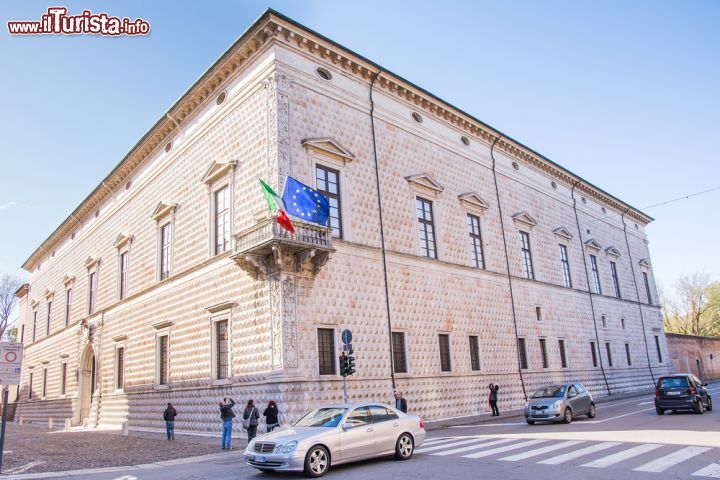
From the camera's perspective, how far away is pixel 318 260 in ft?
60.5

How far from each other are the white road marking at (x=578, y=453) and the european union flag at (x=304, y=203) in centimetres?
1037

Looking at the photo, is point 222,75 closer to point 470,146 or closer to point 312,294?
point 312,294

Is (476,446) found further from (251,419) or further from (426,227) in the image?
(426,227)

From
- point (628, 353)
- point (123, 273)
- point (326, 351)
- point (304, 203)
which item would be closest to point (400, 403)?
point (326, 351)

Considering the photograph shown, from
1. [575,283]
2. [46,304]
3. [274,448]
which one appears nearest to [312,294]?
[274,448]

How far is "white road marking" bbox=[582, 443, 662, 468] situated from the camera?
998 cm

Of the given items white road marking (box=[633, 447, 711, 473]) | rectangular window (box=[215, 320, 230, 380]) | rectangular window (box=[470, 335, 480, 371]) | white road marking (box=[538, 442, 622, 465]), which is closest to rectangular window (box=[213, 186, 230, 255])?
rectangular window (box=[215, 320, 230, 380])

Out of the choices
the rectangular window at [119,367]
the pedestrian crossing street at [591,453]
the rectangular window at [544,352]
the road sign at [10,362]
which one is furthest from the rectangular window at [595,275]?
the road sign at [10,362]

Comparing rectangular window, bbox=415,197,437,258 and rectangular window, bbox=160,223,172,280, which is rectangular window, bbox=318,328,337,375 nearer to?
Result: rectangular window, bbox=415,197,437,258

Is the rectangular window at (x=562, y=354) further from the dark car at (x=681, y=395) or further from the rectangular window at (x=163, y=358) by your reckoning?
the rectangular window at (x=163, y=358)

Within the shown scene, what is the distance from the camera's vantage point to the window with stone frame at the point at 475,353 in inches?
982

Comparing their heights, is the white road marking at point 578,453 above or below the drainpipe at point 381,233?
below

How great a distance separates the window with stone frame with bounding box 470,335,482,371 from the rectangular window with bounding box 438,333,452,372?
1.82 m

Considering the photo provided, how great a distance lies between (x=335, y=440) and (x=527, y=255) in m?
23.9
